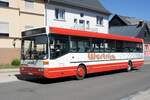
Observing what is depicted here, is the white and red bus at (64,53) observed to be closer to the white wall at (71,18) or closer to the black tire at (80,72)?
the black tire at (80,72)

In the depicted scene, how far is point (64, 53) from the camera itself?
53.9 feet

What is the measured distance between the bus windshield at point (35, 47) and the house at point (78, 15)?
60.5ft

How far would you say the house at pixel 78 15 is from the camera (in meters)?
36.3

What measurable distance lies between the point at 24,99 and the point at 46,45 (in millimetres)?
4720

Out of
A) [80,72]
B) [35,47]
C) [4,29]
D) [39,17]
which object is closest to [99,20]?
[39,17]

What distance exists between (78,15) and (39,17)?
827 cm

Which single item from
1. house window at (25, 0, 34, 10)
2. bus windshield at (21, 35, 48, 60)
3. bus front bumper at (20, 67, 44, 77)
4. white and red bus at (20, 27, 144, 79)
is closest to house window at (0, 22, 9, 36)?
house window at (25, 0, 34, 10)

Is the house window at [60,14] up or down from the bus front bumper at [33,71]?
up

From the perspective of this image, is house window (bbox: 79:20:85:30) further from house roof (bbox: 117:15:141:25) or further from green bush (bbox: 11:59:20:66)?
house roof (bbox: 117:15:141:25)

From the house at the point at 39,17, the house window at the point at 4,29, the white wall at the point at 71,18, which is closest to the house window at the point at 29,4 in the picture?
the house at the point at 39,17

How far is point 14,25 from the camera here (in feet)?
99.6

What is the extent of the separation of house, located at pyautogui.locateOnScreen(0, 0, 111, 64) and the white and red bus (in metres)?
12.2

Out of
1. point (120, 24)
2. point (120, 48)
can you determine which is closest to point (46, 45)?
point (120, 48)

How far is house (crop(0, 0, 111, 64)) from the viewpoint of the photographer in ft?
97.7
